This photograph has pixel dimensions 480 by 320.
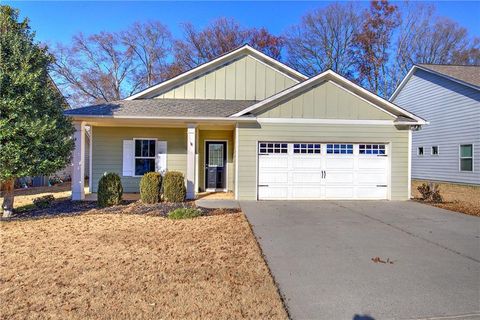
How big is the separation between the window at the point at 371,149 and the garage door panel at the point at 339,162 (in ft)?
1.67

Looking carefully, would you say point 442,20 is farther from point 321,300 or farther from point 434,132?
point 321,300

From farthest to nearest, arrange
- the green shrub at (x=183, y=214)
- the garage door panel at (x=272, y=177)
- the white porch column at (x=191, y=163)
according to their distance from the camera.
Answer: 1. the white porch column at (x=191, y=163)
2. the garage door panel at (x=272, y=177)
3. the green shrub at (x=183, y=214)

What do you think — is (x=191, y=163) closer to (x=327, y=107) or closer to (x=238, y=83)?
(x=238, y=83)

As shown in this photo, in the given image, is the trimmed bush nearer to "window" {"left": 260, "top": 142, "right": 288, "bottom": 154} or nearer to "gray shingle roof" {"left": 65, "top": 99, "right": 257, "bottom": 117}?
"gray shingle roof" {"left": 65, "top": 99, "right": 257, "bottom": 117}

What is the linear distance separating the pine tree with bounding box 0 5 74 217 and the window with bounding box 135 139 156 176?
4668 millimetres

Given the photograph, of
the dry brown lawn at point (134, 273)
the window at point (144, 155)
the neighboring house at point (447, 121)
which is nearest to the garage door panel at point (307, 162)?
the dry brown lawn at point (134, 273)

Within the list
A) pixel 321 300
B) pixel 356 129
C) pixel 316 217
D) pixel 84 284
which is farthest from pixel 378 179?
pixel 84 284

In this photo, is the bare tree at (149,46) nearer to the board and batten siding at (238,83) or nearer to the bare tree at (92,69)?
the bare tree at (92,69)

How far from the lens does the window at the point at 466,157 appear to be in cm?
1616

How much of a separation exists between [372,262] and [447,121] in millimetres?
16002

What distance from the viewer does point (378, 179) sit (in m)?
11.6

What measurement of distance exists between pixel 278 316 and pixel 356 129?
369 inches

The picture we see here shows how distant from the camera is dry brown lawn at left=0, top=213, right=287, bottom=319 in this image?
3336mm

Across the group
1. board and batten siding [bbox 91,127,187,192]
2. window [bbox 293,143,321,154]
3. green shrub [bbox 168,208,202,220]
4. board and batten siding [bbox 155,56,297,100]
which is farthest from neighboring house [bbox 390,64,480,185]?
green shrub [bbox 168,208,202,220]
